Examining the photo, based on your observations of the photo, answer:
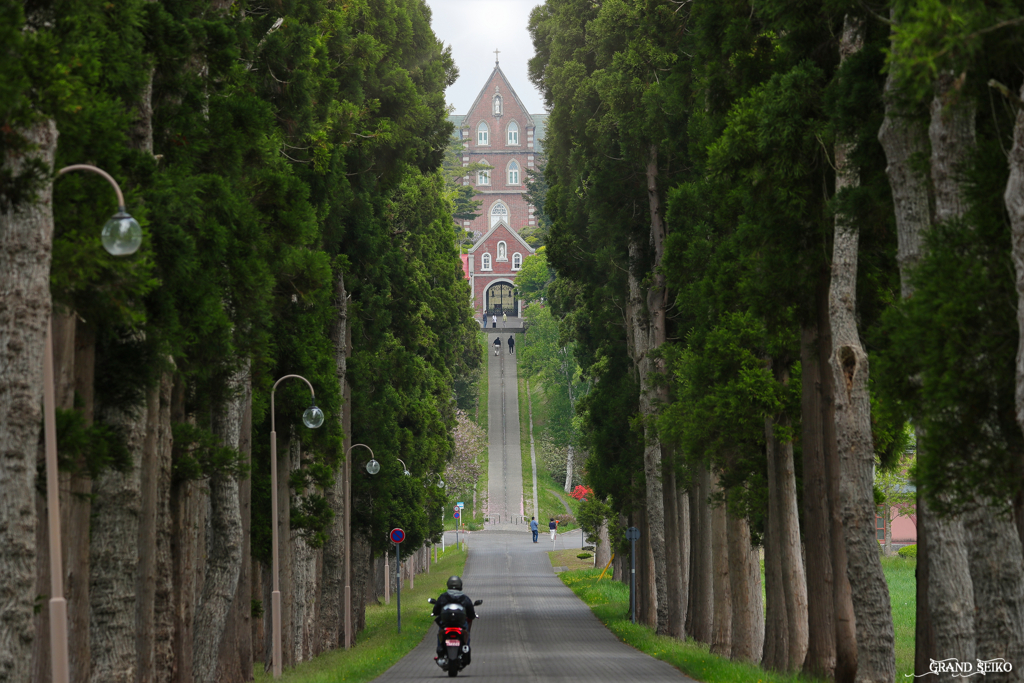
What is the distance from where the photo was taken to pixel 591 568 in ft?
227

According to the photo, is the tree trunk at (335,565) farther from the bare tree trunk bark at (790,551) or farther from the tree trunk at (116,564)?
the tree trunk at (116,564)

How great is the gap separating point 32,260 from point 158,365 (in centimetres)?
389

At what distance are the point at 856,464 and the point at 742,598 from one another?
9.96m

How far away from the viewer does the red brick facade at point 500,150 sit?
523 ft

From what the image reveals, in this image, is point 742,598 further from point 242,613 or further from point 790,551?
point 242,613

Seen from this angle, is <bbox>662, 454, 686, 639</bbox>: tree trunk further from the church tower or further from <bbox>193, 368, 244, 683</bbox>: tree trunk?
the church tower

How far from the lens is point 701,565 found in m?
28.7

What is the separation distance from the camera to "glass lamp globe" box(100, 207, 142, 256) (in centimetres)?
902

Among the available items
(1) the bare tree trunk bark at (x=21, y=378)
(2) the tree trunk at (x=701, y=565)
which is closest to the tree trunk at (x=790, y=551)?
(2) the tree trunk at (x=701, y=565)

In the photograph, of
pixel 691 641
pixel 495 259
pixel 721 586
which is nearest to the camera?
pixel 721 586

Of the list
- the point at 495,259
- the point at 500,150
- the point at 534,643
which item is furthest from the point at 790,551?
the point at 500,150

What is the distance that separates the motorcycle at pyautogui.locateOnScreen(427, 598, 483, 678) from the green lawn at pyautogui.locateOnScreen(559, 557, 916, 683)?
387 cm

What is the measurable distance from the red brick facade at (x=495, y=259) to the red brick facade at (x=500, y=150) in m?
17.5

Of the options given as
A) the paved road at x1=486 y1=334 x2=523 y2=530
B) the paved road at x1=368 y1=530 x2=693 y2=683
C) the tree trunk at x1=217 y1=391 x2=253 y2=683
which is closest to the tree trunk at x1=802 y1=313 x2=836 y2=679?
the paved road at x1=368 y1=530 x2=693 y2=683
